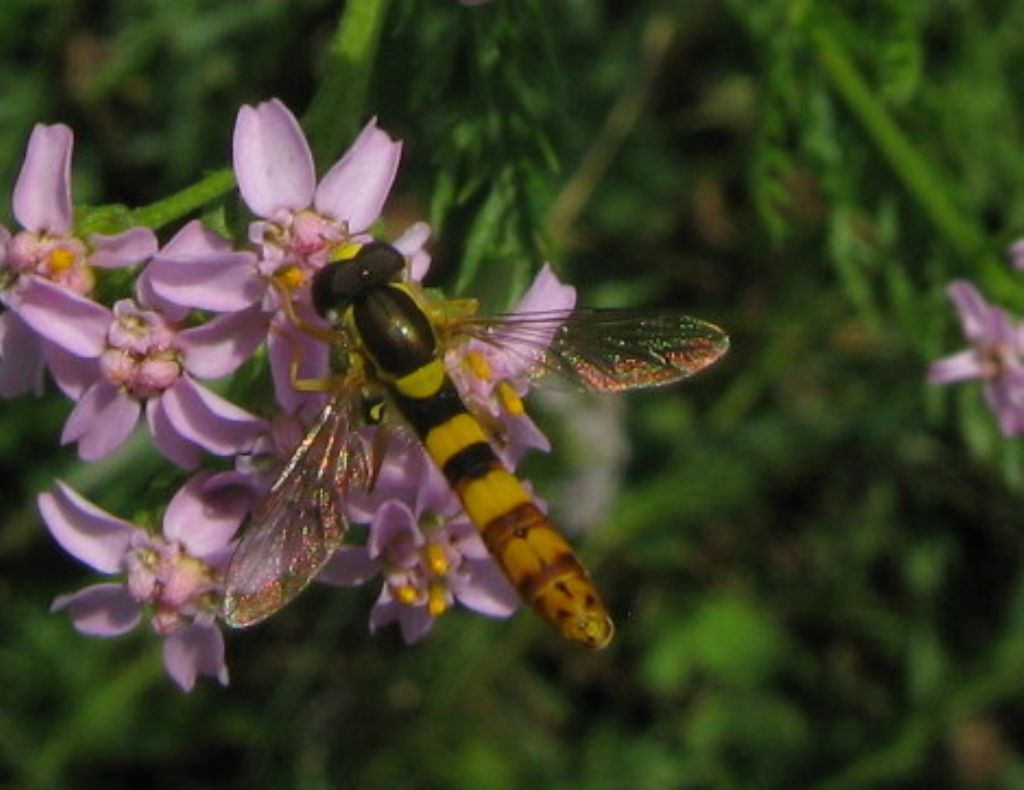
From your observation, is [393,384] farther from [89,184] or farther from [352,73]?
[89,184]

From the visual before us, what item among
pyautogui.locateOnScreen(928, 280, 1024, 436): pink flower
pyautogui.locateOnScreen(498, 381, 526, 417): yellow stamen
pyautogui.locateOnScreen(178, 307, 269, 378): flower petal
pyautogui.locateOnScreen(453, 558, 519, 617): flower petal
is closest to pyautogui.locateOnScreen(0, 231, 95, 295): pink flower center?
pyautogui.locateOnScreen(178, 307, 269, 378): flower petal

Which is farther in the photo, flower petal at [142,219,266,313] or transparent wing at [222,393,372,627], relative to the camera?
flower petal at [142,219,266,313]

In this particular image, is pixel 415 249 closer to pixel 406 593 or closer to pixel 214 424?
pixel 214 424

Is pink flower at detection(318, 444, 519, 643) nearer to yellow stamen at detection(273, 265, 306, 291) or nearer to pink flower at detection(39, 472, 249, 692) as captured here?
pink flower at detection(39, 472, 249, 692)

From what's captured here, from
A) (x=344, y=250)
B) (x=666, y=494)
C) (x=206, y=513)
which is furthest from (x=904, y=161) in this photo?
(x=206, y=513)

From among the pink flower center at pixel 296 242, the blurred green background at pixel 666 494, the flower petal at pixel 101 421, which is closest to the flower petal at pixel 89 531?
the flower petal at pixel 101 421

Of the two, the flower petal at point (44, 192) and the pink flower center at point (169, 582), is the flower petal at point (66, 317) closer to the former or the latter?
the flower petal at point (44, 192)
